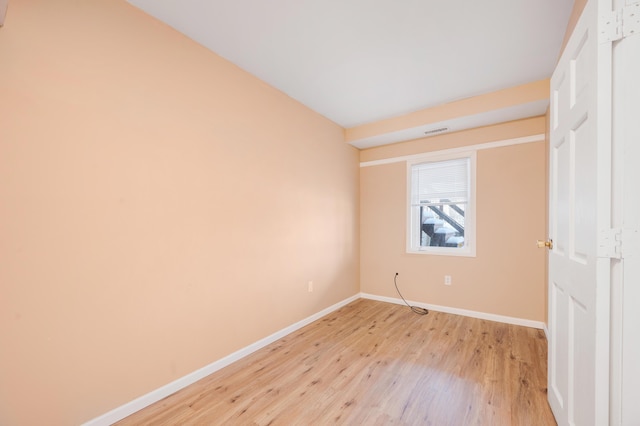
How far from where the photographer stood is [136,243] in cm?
172

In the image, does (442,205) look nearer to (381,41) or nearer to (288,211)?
(288,211)

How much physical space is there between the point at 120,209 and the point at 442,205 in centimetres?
359

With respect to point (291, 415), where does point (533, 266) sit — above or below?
above

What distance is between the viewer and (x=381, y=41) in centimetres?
207

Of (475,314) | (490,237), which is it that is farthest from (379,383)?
(490,237)

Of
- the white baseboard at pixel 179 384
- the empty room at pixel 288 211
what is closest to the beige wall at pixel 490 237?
the empty room at pixel 288 211

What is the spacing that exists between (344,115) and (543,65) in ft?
6.60

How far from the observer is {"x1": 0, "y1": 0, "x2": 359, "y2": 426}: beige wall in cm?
133

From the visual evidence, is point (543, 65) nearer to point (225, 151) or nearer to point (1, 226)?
point (225, 151)

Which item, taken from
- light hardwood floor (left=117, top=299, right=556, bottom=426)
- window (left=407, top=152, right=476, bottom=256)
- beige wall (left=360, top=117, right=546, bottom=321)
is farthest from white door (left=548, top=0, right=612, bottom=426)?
window (left=407, top=152, right=476, bottom=256)

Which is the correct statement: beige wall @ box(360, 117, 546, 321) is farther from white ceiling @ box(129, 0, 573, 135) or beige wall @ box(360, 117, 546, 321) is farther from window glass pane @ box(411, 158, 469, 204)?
white ceiling @ box(129, 0, 573, 135)

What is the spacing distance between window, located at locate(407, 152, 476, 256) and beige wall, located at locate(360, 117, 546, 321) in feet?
0.32

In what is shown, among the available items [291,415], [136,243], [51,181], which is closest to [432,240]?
[291,415]

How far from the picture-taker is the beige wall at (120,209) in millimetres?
1325
